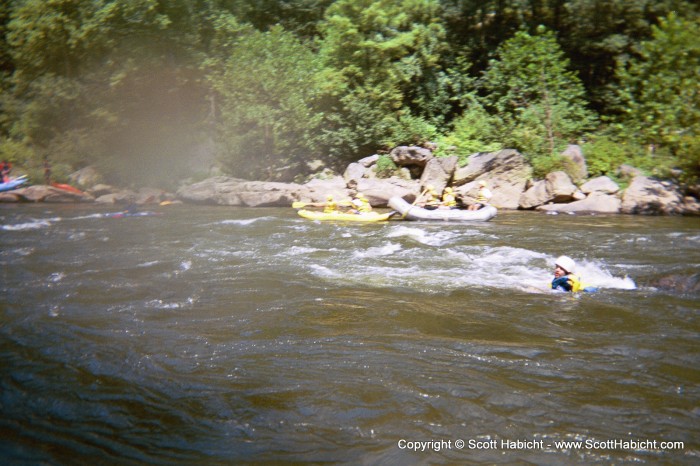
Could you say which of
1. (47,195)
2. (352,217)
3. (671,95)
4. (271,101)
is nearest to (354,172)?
(271,101)

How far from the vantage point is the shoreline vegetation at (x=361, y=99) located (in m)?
14.3

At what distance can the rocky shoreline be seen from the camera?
12.8 metres

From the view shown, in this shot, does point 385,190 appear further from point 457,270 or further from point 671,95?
point 457,270

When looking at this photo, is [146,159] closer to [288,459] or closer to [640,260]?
[640,260]

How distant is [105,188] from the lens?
701 inches

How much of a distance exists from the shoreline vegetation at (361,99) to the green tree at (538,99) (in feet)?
0.18

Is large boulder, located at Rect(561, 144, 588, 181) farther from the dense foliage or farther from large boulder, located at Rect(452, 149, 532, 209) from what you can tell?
large boulder, located at Rect(452, 149, 532, 209)

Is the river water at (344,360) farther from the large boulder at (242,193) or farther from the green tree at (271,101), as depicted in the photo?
the green tree at (271,101)

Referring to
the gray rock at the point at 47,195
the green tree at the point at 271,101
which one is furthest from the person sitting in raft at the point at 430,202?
the gray rock at the point at 47,195

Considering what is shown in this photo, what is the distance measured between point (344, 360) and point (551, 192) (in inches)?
440

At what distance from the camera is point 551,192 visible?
1373cm

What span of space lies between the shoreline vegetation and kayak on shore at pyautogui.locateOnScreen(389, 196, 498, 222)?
2656 mm

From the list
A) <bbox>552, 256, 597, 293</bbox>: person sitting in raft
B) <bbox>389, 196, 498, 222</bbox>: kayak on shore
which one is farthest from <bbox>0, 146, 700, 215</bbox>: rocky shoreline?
<bbox>552, 256, 597, 293</bbox>: person sitting in raft

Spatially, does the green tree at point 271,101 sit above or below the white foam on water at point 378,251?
above
